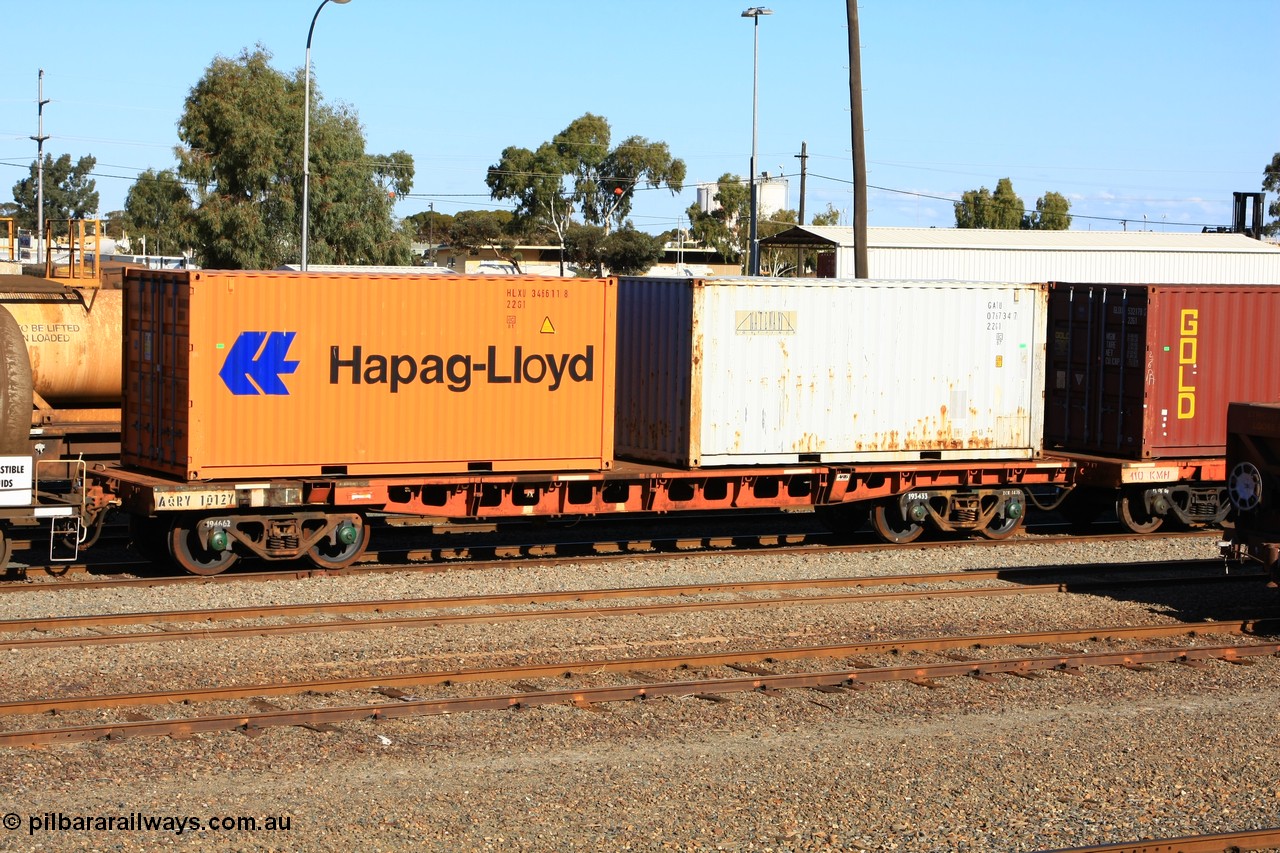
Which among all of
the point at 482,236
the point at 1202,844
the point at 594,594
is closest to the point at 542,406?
the point at 594,594

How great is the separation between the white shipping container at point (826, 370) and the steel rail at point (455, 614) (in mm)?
2948

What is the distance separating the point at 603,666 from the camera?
11.0m

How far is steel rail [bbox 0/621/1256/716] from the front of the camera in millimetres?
9641

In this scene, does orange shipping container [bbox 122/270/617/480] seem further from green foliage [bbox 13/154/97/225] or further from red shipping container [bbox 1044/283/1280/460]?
green foliage [bbox 13/154/97/225]

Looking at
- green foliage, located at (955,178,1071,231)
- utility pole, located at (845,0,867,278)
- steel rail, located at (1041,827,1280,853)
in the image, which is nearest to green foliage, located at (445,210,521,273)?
green foliage, located at (955,178,1071,231)

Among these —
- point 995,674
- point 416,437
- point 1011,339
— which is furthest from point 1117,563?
point 416,437

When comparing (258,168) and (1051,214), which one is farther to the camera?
(1051,214)

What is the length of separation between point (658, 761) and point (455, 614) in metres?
4.54

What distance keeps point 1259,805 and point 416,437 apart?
379 inches

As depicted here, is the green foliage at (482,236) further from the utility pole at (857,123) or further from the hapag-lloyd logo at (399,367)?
the hapag-lloyd logo at (399,367)

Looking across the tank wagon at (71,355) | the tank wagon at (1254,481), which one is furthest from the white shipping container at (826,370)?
the tank wagon at (71,355)

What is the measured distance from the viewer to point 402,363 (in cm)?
1523

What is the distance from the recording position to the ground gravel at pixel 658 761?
7562 millimetres

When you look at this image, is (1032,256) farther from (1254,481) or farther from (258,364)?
(258,364)
